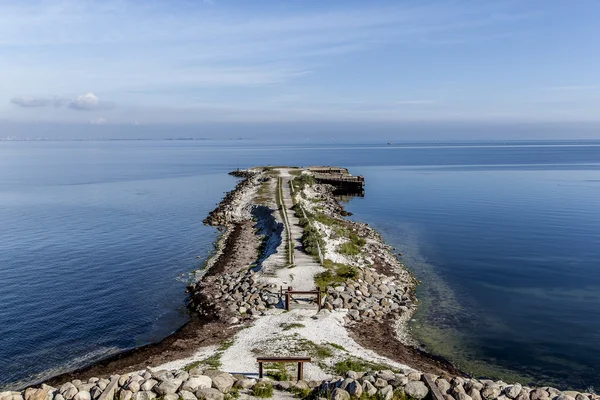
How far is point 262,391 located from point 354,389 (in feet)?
9.60

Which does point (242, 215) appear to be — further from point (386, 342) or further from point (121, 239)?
point (386, 342)

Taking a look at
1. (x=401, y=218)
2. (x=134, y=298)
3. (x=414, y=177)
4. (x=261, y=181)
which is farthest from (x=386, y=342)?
(x=414, y=177)

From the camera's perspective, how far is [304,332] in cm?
2166

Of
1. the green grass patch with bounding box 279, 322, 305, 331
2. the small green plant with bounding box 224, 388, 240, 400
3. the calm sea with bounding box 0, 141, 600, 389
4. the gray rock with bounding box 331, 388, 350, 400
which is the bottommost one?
the calm sea with bounding box 0, 141, 600, 389

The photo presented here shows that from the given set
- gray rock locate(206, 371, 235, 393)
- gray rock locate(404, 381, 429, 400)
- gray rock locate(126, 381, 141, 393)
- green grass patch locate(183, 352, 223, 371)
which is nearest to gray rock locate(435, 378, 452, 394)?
gray rock locate(404, 381, 429, 400)

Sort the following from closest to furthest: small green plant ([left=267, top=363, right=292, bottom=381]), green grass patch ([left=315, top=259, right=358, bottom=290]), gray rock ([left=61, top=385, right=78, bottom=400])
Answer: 1. gray rock ([left=61, top=385, right=78, bottom=400])
2. small green plant ([left=267, top=363, right=292, bottom=381])
3. green grass patch ([left=315, top=259, right=358, bottom=290])

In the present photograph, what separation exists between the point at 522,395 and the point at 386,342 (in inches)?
344

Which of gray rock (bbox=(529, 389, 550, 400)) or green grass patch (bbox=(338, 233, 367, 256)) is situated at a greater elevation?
gray rock (bbox=(529, 389, 550, 400))

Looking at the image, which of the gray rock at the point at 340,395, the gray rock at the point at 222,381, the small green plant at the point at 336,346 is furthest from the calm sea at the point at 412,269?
the gray rock at the point at 340,395

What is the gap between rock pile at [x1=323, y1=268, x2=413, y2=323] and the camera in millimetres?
25391

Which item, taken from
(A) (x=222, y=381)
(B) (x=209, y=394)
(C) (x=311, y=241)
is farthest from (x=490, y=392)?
(C) (x=311, y=241)

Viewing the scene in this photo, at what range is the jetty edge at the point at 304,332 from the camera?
1425 cm

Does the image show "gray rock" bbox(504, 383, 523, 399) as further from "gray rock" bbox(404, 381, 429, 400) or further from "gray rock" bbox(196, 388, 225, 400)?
"gray rock" bbox(196, 388, 225, 400)

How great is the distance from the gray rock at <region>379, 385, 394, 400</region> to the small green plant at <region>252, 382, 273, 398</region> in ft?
11.3
